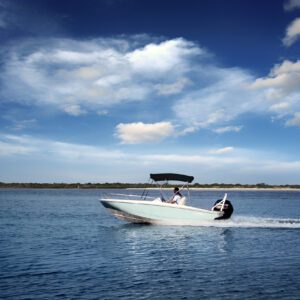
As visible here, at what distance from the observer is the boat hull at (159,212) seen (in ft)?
99.0

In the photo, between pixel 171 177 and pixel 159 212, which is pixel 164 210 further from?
pixel 171 177

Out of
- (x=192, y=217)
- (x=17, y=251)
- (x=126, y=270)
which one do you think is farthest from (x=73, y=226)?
(x=126, y=270)

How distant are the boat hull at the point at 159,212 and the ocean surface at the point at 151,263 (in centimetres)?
65

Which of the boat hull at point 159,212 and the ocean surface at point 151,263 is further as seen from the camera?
the boat hull at point 159,212

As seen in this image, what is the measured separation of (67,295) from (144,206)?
17768 mm

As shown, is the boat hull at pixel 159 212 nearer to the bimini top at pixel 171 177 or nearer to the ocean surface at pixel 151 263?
the ocean surface at pixel 151 263

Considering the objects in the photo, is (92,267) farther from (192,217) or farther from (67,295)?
(192,217)

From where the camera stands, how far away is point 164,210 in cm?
3038

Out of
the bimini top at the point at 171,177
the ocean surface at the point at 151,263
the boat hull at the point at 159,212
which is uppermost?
the bimini top at the point at 171,177

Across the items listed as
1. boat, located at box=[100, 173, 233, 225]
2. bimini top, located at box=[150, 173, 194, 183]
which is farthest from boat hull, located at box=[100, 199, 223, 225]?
bimini top, located at box=[150, 173, 194, 183]

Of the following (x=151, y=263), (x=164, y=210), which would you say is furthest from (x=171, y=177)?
(x=151, y=263)

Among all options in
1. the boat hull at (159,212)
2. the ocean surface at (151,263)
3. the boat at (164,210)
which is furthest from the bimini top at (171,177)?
the ocean surface at (151,263)

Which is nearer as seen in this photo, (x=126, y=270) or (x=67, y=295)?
(x=67, y=295)

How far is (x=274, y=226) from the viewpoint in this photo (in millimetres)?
33000
